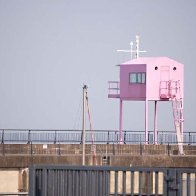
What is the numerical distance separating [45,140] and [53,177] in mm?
28264

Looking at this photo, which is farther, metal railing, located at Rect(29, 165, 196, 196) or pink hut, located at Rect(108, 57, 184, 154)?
pink hut, located at Rect(108, 57, 184, 154)

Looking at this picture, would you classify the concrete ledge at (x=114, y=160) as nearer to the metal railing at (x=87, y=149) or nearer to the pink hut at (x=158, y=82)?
the metal railing at (x=87, y=149)

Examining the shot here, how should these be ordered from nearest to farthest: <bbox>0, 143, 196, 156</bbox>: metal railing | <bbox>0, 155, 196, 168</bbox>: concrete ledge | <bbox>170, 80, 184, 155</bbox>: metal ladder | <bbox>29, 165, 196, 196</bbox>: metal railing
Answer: <bbox>29, 165, 196, 196</bbox>: metal railing < <bbox>0, 155, 196, 168</bbox>: concrete ledge < <bbox>0, 143, 196, 156</bbox>: metal railing < <bbox>170, 80, 184, 155</bbox>: metal ladder

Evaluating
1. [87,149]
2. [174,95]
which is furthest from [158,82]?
[87,149]

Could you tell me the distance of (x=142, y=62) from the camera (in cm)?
5997

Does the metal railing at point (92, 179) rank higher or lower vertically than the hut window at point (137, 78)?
lower

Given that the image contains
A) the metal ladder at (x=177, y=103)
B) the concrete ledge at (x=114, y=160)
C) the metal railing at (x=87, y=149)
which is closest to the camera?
the concrete ledge at (x=114, y=160)

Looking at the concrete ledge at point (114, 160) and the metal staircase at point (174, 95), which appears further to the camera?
the metal staircase at point (174, 95)

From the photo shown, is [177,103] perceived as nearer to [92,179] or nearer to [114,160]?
[114,160]

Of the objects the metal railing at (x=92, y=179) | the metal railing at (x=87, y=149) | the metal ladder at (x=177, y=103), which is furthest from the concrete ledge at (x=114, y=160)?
the metal railing at (x=92, y=179)

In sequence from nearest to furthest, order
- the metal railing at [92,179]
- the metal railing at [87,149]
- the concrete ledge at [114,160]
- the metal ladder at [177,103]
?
the metal railing at [92,179] → the concrete ledge at [114,160] → the metal railing at [87,149] → the metal ladder at [177,103]

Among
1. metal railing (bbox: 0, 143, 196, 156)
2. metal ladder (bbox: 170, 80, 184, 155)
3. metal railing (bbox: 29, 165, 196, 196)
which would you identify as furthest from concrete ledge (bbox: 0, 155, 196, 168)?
metal railing (bbox: 29, 165, 196, 196)

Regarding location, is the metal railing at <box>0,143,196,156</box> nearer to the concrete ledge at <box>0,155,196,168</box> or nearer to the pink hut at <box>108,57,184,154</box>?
the concrete ledge at <box>0,155,196,168</box>

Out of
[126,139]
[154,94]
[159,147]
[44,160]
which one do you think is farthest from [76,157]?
[154,94]
